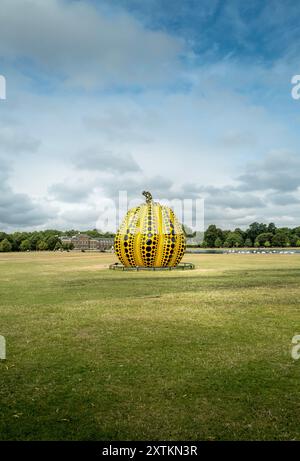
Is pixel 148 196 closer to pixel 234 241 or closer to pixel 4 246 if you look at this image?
pixel 4 246

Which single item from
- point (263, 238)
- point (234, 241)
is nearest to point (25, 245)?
point (234, 241)

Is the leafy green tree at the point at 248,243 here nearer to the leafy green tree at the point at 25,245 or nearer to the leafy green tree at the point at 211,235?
the leafy green tree at the point at 211,235

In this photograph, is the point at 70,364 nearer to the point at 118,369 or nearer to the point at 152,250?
the point at 118,369

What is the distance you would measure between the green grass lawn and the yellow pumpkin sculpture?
715 inches

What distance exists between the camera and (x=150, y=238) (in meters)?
32.6

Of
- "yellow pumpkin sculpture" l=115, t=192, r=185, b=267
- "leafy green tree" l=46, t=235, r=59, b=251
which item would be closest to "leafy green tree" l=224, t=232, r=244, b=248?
"leafy green tree" l=46, t=235, r=59, b=251

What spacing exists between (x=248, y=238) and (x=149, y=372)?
161 meters

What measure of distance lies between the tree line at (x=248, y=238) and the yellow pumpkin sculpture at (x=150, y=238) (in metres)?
120

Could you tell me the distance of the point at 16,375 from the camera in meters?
7.55

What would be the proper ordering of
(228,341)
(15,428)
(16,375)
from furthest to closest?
(228,341) < (16,375) < (15,428)

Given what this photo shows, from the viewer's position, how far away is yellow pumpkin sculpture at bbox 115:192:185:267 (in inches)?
1291
